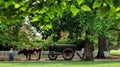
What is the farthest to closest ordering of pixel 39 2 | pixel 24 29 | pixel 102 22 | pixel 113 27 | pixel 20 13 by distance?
1. pixel 24 29
2. pixel 113 27
3. pixel 102 22
4. pixel 20 13
5. pixel 39 2

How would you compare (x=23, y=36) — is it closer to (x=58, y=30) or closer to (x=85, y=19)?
(x=58, y=30)

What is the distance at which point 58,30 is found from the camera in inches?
1508

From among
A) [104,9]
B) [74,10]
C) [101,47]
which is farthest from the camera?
[101,47]

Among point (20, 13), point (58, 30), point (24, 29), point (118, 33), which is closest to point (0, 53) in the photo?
point (24, 29)

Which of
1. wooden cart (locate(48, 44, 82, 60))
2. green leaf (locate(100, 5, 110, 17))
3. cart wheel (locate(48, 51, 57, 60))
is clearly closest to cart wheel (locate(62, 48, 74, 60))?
wooden cart (locate(48, 44, 82, 60))

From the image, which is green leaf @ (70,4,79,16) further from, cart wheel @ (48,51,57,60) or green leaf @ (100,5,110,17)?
cart wheel @ (48,51,57,60)

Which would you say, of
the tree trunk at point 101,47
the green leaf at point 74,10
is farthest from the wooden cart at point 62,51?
the green leaf at point 74,10

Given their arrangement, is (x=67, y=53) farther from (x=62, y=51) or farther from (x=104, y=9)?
(x=104, y=9)

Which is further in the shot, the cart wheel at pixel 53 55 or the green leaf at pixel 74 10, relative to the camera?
the cart wheel at pixel 53 55

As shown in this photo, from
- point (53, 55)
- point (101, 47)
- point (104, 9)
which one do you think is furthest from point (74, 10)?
point (101, 47)

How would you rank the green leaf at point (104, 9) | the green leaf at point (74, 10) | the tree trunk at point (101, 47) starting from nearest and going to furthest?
the green leaf at point (104, 9), the green leaf at point (74, 10), the tree trunk at point (101, 47)

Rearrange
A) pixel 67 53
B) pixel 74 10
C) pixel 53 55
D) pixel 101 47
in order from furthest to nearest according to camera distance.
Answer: pixel 101 47 < pixel 53 55 < pixel 67 53 < pixel 74 10

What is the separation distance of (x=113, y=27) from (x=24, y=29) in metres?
10.0

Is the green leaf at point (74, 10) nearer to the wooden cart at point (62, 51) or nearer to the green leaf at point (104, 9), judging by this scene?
the green leaf at point (104, 9)
